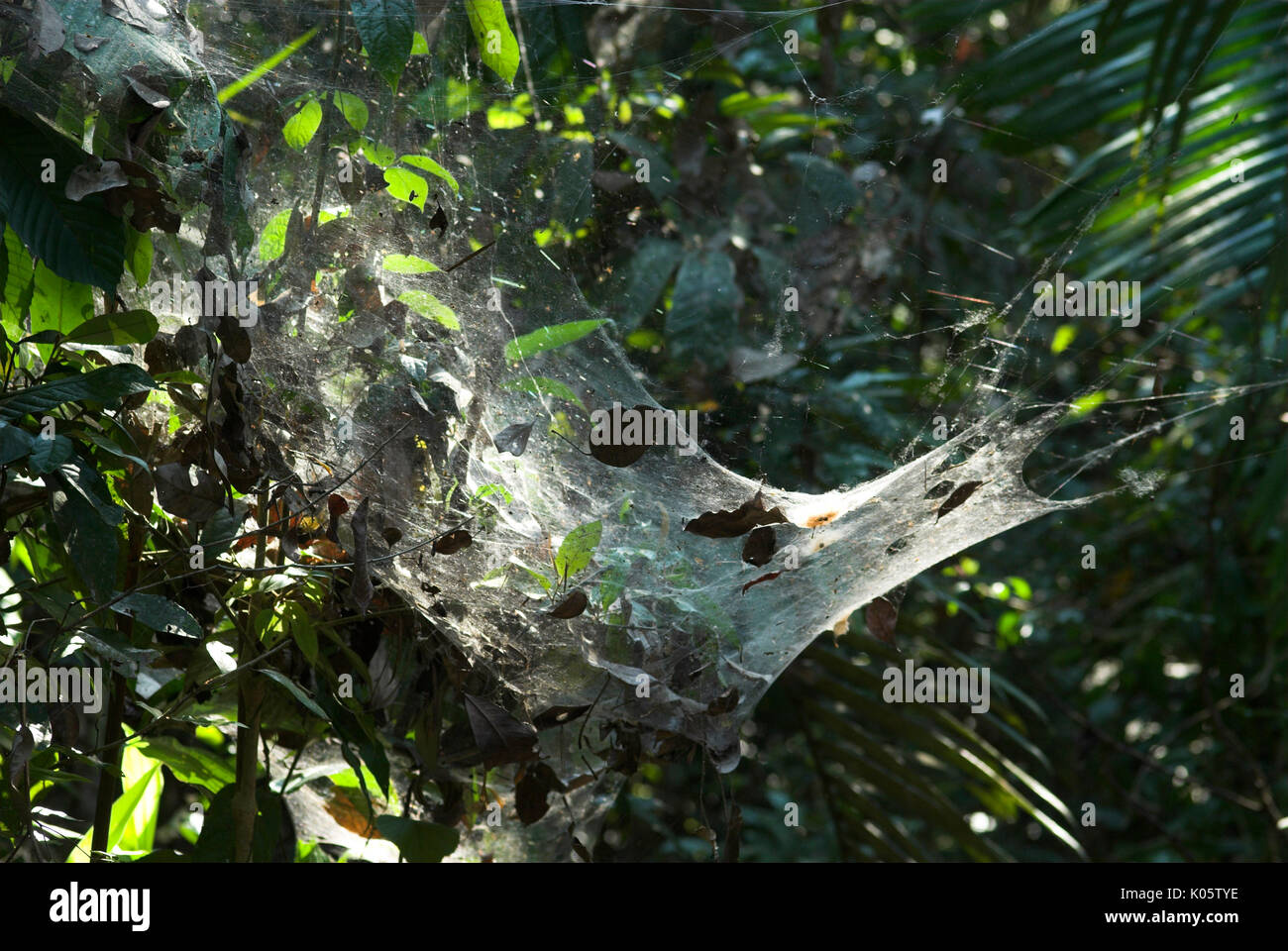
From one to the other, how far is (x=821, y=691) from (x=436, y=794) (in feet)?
3.14

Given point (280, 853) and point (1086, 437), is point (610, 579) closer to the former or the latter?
point (280, 853)

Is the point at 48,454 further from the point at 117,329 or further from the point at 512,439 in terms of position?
the point at 512,439

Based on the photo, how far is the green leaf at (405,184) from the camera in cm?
129

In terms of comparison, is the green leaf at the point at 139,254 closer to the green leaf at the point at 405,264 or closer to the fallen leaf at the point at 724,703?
the green leaf at the point at 405,264

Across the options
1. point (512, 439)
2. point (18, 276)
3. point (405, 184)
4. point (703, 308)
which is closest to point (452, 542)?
point (512, 439)

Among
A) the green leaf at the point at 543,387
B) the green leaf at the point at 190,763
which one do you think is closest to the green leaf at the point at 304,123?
the green leaf at the point at 543,387

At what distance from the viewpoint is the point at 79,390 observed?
3.31 feet

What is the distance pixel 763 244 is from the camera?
2.52 m

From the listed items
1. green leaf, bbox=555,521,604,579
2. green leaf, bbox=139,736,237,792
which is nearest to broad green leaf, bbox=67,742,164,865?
green leaf, bbox=139,736,237,792

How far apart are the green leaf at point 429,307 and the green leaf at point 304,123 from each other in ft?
0.82

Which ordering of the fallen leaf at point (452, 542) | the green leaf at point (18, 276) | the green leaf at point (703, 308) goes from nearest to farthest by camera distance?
the green leaf at point (18, 276) < the fallen leaf at point (452, 542) < the green leaf at point (703, 308)

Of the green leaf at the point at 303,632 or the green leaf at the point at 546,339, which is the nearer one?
the green leaf at the point at 303,632

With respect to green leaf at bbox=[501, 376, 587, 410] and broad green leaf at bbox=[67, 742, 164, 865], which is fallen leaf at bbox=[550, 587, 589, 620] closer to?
green leaf at bbox=[501, 376, 587, 410]
